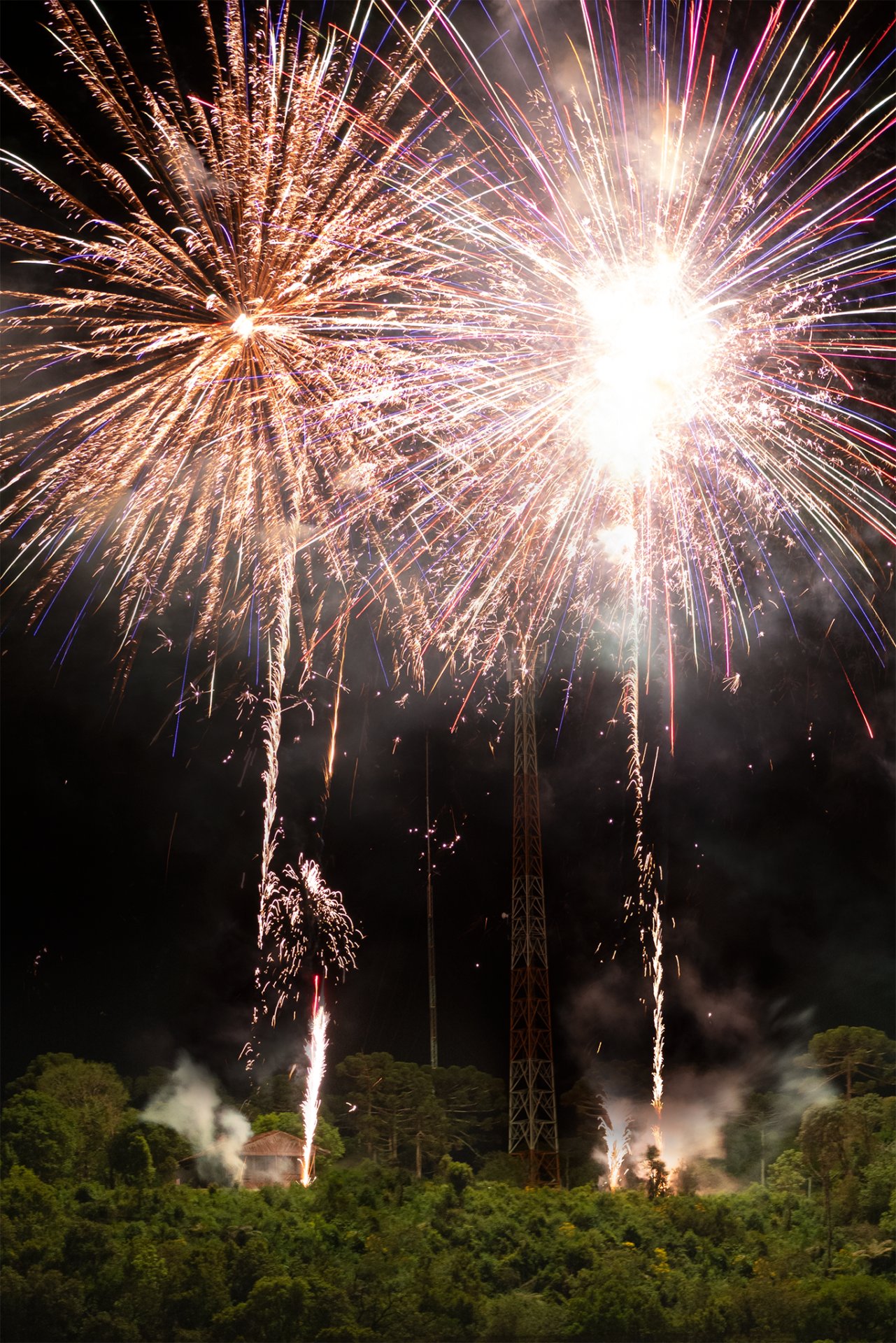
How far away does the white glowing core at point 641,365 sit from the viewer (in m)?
7.08

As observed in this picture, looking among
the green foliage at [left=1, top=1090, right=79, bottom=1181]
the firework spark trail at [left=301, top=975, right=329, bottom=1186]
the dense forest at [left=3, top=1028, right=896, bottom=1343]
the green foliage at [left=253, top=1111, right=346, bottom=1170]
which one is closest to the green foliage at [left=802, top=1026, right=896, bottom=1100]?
the dense forest at [left=3, top=1028, right=896, bottom=1343]

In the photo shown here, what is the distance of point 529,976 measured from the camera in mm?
9672

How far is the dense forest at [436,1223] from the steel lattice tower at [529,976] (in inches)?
8.0

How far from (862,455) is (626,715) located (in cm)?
282

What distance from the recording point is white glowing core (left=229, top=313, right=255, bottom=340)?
6.84m

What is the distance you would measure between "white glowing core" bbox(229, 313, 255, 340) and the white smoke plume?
17.5 feet

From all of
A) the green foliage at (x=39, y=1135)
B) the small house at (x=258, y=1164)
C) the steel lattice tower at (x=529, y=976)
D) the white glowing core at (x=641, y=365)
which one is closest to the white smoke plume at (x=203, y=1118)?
the small house at (x=258, y=1164)

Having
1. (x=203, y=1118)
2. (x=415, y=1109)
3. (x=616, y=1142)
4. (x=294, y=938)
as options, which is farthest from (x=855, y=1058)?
(x=203, y=1118)

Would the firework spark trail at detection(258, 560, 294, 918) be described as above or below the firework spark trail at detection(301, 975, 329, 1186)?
above

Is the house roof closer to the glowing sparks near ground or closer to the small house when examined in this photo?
the small house

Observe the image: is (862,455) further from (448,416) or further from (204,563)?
(204,563)

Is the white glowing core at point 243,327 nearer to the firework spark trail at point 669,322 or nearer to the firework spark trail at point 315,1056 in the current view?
the firework spark trail at point 669,322

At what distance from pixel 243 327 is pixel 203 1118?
607 centimetres

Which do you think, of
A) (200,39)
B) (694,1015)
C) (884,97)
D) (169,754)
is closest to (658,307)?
(884,97)
